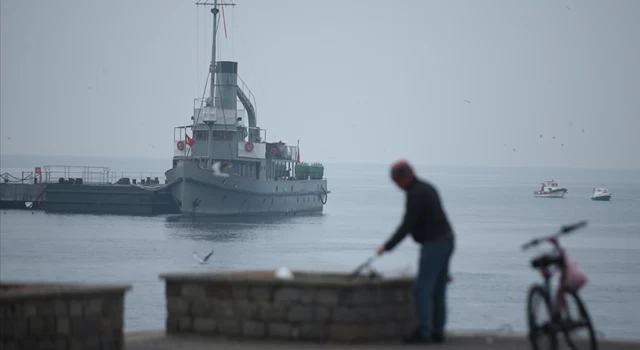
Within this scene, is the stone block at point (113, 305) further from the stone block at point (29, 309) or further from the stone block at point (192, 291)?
the stone block at point (192, 291)

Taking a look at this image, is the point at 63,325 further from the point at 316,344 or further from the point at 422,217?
the point at 422,217

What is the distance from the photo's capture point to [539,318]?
955cm

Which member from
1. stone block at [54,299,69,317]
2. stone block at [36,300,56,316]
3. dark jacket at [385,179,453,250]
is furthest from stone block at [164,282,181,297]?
dark jacket at [385,179,453,250]

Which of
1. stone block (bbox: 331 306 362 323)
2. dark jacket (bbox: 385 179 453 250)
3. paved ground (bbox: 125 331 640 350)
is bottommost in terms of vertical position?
paved ground (bbox: 125 331 640 350)

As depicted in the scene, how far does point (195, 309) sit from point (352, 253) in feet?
140

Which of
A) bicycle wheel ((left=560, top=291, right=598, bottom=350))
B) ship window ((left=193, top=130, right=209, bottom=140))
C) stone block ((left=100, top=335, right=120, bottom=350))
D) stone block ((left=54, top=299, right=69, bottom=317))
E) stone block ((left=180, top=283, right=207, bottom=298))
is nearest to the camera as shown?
bicycle wheel ((left=560, top=291, right=598, bottom=350))

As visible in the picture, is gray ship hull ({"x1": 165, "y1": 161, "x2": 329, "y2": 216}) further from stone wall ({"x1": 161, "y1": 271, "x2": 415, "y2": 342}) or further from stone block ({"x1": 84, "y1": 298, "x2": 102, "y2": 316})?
stone block ({"x1": 84, "y1": 298, "x2": 102, "y2": 316})

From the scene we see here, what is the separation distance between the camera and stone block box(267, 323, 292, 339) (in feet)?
35.0

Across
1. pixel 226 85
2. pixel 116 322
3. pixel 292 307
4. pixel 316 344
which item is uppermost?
pixel 226 85

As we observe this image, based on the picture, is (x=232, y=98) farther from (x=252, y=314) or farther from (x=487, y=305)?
(x=252, y=314)

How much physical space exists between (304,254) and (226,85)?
29.0m

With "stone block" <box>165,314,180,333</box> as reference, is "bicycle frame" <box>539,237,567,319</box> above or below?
above

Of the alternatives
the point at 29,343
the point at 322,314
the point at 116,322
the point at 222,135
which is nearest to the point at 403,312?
the point at 322,314

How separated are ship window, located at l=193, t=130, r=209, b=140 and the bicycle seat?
216ft
